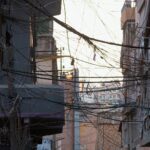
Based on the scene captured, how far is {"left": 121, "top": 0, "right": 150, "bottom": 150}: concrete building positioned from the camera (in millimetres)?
18156

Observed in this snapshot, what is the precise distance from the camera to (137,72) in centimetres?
1800

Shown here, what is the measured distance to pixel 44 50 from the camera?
31.0 m

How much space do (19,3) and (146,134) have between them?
13.1 metres

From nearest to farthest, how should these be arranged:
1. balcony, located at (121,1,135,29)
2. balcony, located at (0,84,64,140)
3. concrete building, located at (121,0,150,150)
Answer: balcony, located at (0,84,64,140) → concrete building, located at (121,0,150,150) → balcony, located at (121,1,135,29)

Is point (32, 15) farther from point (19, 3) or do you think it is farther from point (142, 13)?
point (142, 13)

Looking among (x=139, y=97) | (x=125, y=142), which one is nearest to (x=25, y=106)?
(x=139, y=97)

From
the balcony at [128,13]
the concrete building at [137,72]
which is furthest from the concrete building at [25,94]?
the balcony at [128,13]

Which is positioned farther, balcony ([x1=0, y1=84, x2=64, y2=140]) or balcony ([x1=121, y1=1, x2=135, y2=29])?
balcony ([x1=121, y1=1, x2=135, y2=29])

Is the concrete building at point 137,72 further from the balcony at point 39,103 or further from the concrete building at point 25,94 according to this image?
the concrete building at point 25,94

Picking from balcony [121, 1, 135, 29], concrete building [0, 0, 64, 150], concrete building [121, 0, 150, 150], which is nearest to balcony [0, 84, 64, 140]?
concrete building [0, 0, 64, 150]

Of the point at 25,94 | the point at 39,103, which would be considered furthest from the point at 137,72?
the point at 25,94

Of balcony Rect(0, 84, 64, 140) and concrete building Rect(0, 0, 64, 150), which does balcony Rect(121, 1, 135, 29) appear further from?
balcony Rect(0, 84, 64, 140)

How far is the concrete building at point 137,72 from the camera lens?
18.2 m

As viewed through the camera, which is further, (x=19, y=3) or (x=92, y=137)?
(x=92, y=137)
